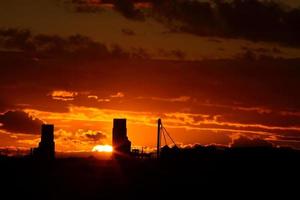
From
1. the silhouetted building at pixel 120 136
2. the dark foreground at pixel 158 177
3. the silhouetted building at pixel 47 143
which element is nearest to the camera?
the dark foreground at pixel 158 177

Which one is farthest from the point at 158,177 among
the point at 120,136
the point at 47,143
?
the point at 47,143

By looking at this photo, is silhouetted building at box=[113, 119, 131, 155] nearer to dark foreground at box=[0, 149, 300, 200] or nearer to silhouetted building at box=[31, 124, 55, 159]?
dark foreground at box=[0, 149, 300, 200]

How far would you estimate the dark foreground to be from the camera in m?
46.6

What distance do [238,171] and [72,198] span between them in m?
15.1

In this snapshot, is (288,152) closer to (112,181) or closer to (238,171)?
(238,171)

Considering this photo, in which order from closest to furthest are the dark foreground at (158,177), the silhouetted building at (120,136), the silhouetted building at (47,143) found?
1. the dark foreground at (158,177)
2. the silhouetted building at (120,136)
3. the silhouetted building at (47,143)

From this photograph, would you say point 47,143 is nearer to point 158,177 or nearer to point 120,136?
point 120,136

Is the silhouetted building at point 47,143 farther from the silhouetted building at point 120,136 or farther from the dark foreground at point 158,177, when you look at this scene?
the silhouetted building at point 120,136

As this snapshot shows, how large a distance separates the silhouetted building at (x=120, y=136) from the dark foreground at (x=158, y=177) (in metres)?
1.27

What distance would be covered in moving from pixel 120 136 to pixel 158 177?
6.09 meters

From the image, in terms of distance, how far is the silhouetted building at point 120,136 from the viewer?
5562 cm

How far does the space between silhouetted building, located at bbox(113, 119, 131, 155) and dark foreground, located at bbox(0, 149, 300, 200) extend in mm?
1273

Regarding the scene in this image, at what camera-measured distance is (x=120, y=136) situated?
5575cm

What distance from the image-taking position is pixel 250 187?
49.8 meters
